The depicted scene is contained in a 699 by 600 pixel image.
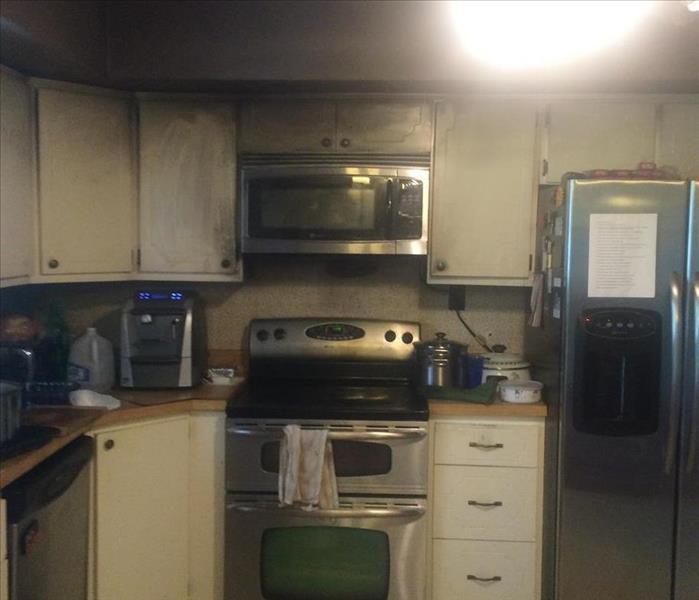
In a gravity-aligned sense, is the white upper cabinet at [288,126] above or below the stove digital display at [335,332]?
above

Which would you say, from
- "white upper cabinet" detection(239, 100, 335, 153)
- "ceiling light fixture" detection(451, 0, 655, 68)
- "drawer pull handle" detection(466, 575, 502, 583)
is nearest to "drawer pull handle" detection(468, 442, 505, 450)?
"drawer pull handle" detection(466, 575, 502, 583)

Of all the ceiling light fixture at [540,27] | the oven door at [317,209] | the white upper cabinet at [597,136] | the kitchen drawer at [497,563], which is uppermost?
the ceiling light fixture at [540,27]

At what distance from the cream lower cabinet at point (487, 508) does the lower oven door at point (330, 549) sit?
0.11m

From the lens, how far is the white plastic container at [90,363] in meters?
→ 2.71

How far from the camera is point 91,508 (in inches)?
91.0

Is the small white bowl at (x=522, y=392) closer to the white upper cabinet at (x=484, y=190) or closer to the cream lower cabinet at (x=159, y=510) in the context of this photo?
the white upper cabinet at (x=484, y=190)

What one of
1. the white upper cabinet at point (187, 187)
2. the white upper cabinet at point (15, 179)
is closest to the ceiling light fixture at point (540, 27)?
the white upper cabinet at point (187, 187)

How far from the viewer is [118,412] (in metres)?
2.38

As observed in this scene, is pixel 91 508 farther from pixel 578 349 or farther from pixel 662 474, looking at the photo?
pixel 662 474

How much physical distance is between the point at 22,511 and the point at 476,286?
199 centimetres

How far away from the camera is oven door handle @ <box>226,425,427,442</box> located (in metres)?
2.49

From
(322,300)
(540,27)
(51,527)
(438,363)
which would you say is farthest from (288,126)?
(51,527)

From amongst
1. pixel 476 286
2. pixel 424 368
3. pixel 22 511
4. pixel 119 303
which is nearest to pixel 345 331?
pixel 424 368

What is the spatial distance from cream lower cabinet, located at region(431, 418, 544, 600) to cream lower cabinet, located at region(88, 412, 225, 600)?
32.6 inches
